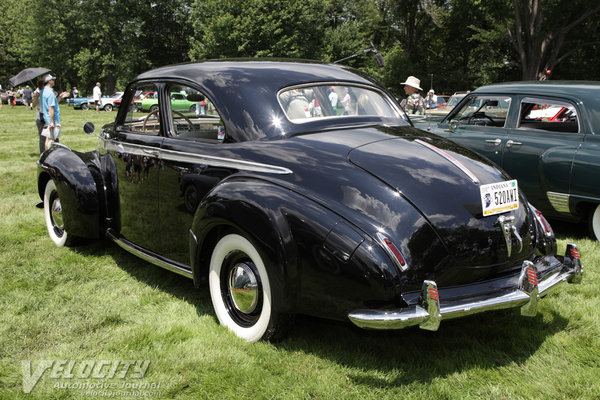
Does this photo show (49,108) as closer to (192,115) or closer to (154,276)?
(154,276)

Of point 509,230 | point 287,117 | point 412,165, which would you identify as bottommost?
point 509,230

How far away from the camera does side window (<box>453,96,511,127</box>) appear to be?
595 cm

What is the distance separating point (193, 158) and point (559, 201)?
381 cm

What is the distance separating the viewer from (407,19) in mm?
46250

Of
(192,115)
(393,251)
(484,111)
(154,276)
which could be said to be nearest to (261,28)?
(484,111)

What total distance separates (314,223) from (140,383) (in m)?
1.26

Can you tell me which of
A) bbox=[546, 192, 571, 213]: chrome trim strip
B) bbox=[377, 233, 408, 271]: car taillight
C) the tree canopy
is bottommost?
bbox=[546, 192, 571, 213]: chrome trim strip

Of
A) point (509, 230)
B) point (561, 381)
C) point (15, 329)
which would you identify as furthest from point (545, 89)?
point (15, 329)

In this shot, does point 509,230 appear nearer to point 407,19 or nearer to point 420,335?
point 420,335

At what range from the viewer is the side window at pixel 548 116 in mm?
5340

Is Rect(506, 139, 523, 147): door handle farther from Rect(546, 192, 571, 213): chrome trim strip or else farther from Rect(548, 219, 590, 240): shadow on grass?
Rect(548, 219, 590, 240): shadow on grass

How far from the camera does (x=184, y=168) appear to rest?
3438mm

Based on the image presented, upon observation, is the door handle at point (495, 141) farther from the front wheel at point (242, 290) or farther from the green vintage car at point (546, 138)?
the front wheel at point (242, 290)

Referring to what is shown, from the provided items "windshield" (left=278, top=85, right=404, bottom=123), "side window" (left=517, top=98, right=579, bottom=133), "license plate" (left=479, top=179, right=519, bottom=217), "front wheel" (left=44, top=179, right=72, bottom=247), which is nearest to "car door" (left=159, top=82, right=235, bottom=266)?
"windshield" (left=278, top=85, right=404, bottom=123)
